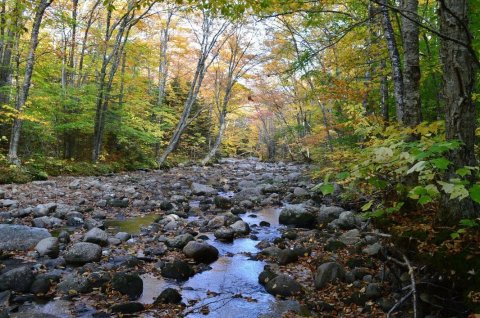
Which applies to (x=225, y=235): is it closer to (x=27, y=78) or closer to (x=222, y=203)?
(x=222, y=203)

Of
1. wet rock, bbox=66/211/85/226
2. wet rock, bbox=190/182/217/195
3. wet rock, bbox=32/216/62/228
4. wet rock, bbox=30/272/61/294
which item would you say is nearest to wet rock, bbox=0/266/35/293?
wet rock, bbox=30/272/61/294

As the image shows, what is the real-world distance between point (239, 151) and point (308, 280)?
44.6 metres

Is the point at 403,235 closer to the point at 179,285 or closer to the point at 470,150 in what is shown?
the point at 470,150

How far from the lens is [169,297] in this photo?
4031 millimetres

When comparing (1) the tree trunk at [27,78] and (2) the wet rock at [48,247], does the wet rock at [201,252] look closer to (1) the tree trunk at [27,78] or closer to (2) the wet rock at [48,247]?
(2) the wet rock at [48,247]

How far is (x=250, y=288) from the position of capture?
15.1 ft

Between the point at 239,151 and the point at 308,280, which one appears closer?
the point at 308,280

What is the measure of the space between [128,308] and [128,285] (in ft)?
1.52

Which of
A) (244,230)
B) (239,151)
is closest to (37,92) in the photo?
(244,230)

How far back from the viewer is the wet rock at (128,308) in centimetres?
371

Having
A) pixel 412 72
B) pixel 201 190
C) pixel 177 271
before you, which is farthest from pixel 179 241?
pixel 201 190

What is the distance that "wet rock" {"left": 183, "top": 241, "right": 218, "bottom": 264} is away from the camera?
18.1 ft

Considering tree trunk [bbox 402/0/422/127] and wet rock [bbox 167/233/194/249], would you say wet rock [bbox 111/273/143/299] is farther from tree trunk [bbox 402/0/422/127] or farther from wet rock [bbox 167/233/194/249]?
tree trunk [bbox 402/0/422/127]

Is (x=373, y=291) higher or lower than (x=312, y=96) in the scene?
lower
